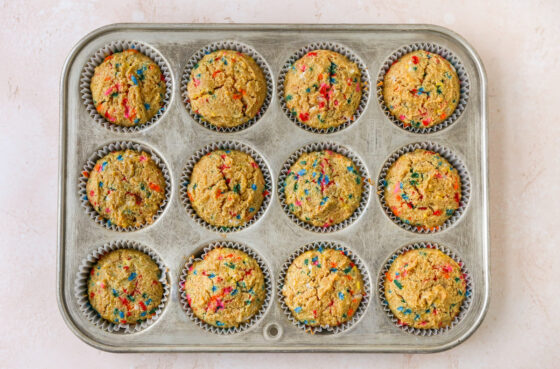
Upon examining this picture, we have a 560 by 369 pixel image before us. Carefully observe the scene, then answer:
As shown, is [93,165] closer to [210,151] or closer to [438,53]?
[210,151]

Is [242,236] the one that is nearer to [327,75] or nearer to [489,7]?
[327,75]

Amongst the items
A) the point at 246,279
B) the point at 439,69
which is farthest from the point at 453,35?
the point at 246,279

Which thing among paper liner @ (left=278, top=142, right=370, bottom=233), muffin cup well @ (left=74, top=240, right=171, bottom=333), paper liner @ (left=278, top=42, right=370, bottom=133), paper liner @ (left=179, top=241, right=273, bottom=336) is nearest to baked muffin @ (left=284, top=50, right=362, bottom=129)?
paper liner @ (left=278, top=42, right=370, bottom=133)

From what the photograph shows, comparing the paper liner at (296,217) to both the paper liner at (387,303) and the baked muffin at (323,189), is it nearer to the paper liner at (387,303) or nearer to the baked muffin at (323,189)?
the baked muffin at (323,189)

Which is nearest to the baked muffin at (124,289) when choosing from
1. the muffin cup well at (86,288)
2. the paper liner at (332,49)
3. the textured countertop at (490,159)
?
the muffin cup well at (86,288)

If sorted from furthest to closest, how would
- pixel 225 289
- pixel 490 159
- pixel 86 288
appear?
1. pixel 490 159
2. pixel 86 288
3. pixel 225 289

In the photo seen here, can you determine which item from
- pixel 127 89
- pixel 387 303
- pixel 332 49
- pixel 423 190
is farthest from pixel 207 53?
pixel 387 303
